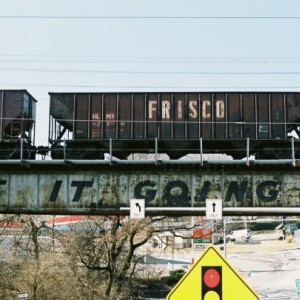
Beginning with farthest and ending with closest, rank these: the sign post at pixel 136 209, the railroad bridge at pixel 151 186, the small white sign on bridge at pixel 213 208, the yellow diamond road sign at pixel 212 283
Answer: the railroad bridge at pixel 151 186 < the sign post at pixel 136 209 < the small white sign on bridge at pixel 213 208 < the yellow diamond road sign at pixel 212 283

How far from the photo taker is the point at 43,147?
2069cm

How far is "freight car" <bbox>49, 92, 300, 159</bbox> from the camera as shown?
21.4m

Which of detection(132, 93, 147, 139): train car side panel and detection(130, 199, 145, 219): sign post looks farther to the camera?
detection(132, 93, 147, 139): train car side panel

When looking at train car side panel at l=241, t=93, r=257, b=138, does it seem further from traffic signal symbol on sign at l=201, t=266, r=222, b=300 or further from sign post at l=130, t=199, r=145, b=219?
traffic signal symbol on sign at l=201, t=266, r=222, b=300

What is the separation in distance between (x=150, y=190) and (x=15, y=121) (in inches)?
305

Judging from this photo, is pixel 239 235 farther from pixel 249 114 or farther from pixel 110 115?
pixel 110 115

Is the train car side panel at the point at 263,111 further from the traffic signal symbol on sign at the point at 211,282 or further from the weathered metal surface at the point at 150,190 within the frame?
the traffic signal symbol on sign at the point at 211,282

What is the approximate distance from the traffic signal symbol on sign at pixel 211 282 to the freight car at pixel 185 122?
16190mm

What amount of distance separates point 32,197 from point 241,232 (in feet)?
311

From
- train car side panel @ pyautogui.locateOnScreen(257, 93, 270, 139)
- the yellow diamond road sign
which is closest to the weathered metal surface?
train car side panel @ pyautogui.locateOnScreen(257, 93, 270, 139)

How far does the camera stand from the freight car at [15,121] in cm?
2080

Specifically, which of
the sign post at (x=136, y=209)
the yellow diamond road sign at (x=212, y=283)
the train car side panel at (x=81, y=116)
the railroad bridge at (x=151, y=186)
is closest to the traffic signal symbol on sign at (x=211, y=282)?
the yellow diamond road sign at (x=212, y=283)

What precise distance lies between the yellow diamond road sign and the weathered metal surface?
12802mm

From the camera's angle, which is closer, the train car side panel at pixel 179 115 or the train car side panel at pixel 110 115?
the train car side panel at pixel 179 115
